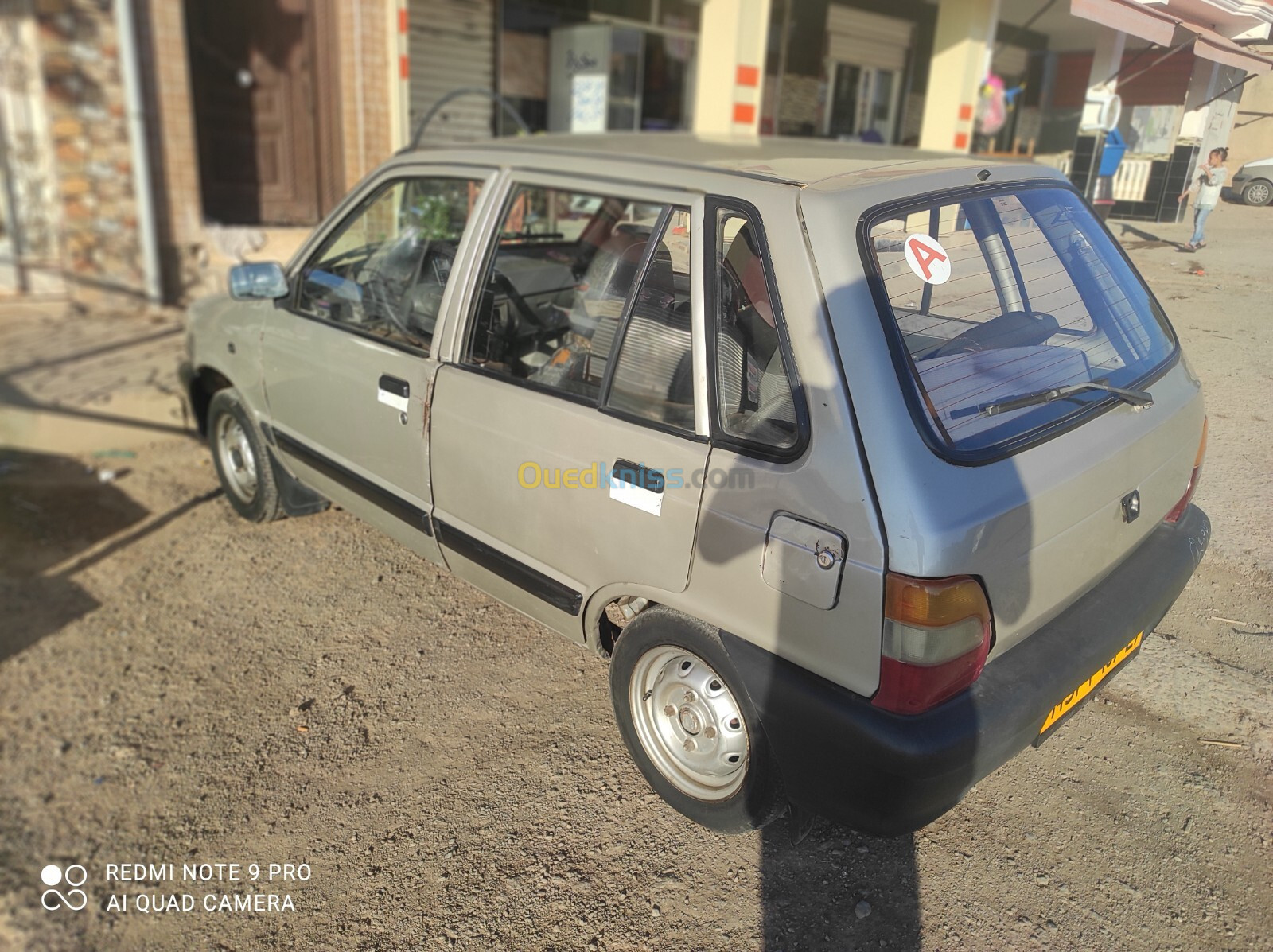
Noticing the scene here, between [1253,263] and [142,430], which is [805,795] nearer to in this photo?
[1253,263]

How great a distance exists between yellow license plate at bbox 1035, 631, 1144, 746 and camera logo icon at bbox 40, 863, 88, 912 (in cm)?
265

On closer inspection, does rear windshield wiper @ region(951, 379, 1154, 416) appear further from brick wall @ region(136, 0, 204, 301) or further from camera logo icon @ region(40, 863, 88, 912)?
brick wall @ region(136, 0, 204, 301)

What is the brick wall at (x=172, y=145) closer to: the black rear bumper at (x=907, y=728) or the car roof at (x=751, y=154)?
the car roof at (x=751, y=154)

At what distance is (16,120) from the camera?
26.2 feet

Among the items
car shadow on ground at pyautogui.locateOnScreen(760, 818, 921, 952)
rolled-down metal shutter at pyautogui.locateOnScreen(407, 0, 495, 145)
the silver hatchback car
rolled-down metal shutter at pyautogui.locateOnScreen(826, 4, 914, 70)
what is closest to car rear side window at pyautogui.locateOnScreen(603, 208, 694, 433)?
the silver hatchback car

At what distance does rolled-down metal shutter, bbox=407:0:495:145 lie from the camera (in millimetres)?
10070

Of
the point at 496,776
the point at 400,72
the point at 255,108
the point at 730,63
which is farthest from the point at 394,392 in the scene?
the point at 255,108

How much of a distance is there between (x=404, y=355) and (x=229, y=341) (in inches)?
57.8

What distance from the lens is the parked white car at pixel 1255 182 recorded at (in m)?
3.30

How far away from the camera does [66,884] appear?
2566mm

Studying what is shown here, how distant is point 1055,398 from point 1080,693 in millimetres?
808

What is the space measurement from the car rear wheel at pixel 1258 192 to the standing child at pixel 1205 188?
0.09 m

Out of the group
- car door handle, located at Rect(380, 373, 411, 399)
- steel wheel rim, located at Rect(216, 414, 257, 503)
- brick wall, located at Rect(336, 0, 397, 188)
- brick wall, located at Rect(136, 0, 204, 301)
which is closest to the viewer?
car door handle, located at Rect(380, 373, 411, 399)

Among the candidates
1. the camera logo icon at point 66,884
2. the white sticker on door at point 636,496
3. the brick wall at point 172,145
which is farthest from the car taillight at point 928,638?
the brick wall at point 172,145
